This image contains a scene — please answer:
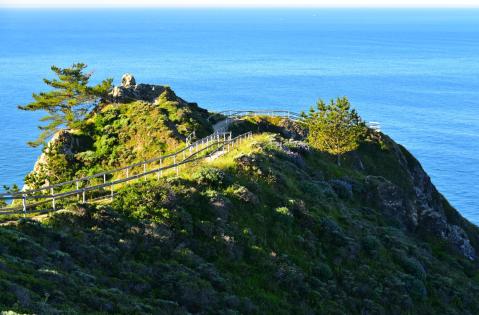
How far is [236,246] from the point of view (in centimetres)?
2645

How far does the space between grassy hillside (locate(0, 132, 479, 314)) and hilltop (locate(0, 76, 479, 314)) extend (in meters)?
0.05

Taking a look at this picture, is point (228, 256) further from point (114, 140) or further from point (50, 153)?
point (114, 140)

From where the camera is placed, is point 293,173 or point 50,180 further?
point 50,180

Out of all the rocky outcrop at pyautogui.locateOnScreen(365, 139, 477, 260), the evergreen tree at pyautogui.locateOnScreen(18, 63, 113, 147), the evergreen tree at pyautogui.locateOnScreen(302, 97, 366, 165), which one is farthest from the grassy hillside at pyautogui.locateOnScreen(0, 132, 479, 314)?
the evergreen tree at pyautogui.locateOnScreen(18, 63, 113, 147)

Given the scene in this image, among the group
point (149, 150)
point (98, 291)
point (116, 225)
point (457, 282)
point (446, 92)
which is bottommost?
point (457, 282)

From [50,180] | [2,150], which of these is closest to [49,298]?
[50,180]

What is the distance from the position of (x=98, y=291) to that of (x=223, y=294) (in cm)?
539

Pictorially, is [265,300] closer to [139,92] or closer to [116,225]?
[116,225]

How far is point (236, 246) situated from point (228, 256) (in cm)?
83

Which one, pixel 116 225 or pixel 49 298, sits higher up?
pixel 116 225

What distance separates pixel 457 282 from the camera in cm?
3550

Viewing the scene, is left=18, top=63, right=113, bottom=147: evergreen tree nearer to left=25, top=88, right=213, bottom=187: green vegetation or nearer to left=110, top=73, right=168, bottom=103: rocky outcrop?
left=110, top=73, right=168, bottom=103: rocky outcrop

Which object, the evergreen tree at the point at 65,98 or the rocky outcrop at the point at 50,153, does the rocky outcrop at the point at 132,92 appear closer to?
the evergreen tree at the point at 65,98

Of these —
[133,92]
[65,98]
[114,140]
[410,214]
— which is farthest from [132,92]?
[410,214]
